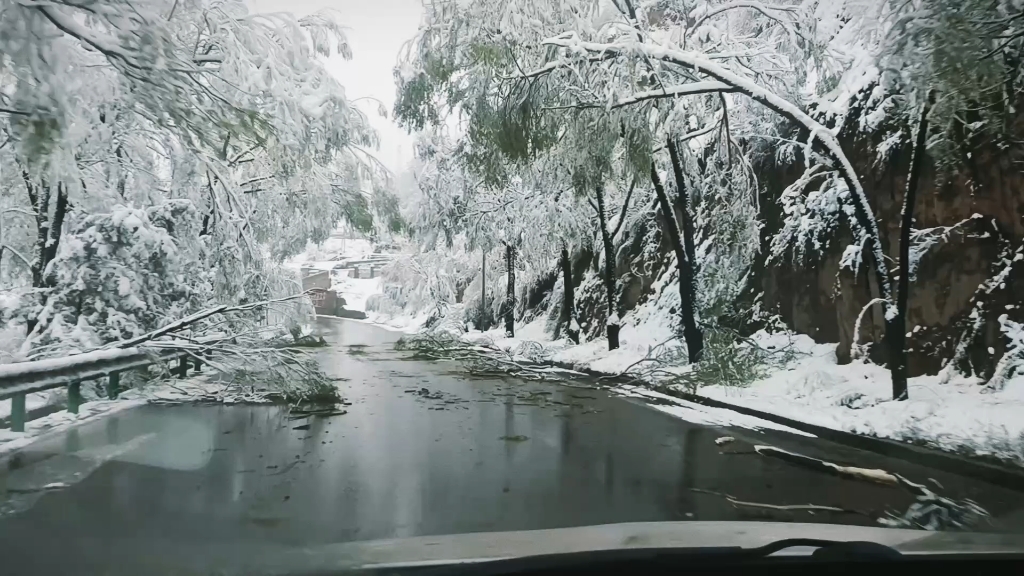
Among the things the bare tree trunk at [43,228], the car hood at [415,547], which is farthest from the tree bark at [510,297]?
the car hood at [415,547]

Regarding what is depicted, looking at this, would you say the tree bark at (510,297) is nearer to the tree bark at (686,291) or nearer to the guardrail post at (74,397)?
the tree bark at (686,291)

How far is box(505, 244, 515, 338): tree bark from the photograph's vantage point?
27047mm

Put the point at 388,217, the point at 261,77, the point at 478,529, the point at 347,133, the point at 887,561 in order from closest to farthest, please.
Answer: the point at 887,561 < the point at 478,529 < the point at 261,77 < the point at 347,133 < the point at 388,217

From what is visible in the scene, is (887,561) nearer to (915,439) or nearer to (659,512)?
(659,512)

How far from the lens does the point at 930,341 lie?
1120cm

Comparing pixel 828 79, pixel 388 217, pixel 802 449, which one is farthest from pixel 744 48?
pixel 802 449

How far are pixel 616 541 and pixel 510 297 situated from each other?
81.8ft

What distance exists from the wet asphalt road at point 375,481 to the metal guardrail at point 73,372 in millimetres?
397

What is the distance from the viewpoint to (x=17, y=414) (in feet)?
22.5

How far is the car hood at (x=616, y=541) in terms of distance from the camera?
11.2ft

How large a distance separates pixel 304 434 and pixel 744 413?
6260 mm

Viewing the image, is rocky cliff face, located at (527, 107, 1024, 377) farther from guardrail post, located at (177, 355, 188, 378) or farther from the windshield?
guardrail post, located at (177, 355, 188, 378)

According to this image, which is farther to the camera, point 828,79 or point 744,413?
point 828,79

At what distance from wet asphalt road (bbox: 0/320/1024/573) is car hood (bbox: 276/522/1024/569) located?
2.35 feet
